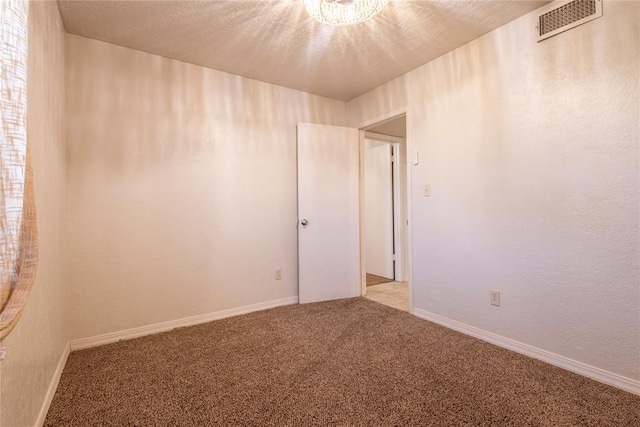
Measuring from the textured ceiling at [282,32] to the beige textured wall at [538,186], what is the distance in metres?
0.24

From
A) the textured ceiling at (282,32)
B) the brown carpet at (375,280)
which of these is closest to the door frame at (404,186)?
the brown carpet at (375,280)

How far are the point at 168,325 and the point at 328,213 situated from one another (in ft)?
5.93

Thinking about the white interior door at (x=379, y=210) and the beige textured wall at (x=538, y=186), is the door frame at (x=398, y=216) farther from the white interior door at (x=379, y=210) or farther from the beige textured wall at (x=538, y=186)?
the beige textured wall at (x=538, y=186)

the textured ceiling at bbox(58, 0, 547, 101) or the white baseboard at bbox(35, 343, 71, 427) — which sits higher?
the textured ceiling at bbox(58, 0, 547, 101)

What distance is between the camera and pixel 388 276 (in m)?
4.40

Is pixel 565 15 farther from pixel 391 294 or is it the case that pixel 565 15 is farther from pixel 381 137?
pixel 391 294

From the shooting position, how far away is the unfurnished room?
1465mm

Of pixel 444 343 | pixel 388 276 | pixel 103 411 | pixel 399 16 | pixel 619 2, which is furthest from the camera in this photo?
pixel 388 276

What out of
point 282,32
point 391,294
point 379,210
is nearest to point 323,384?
point 391,294

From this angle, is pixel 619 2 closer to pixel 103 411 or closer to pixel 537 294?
pixel 537 294

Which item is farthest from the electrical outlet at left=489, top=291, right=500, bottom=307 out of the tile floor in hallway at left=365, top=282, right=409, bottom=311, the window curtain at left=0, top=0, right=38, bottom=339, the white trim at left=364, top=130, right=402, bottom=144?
the window curtain at left=0, top=0, right=38, bottom=339

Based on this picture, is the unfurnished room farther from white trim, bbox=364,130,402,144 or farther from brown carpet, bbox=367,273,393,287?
brown carpet, bbox=367,273,393,287

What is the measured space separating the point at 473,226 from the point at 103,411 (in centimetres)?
254

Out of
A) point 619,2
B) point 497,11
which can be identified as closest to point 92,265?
point 497,11
